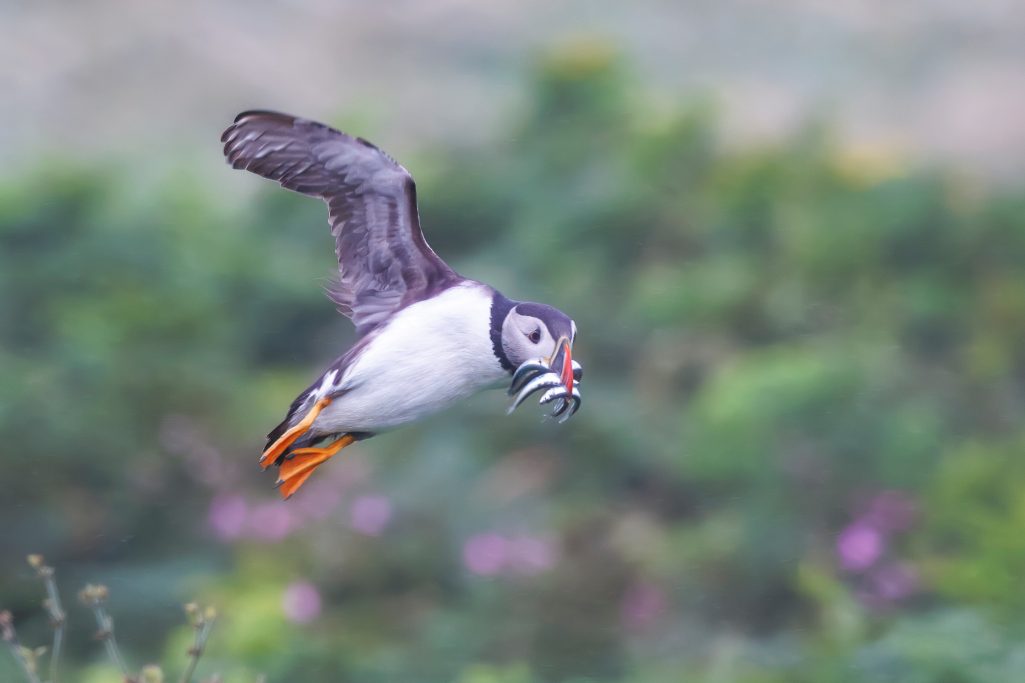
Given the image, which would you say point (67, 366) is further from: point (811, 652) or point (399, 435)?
point (811, 652)

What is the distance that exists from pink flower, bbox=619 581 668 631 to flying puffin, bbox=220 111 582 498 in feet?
11.0

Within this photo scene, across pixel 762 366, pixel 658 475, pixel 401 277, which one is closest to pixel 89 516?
pixel 658 475

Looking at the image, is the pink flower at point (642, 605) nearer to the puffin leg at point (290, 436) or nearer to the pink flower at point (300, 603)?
the pink flower at point (300, 603)

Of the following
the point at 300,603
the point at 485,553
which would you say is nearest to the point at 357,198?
the point at 300,603

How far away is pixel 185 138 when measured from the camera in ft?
34.4

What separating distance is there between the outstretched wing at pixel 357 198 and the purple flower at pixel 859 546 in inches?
152

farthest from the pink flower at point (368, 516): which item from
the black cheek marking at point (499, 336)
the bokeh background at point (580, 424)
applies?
the black cheek marking at point (499, 336)

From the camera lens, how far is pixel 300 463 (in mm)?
2268

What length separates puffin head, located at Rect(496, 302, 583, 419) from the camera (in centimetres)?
201

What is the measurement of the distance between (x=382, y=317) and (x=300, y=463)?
274mm

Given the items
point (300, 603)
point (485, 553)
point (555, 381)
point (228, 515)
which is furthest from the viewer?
point (228, 515)

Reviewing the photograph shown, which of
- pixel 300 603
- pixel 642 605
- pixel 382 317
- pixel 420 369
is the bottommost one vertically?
pixel 420 369

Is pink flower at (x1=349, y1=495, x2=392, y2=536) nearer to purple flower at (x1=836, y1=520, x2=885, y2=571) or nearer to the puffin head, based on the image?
purple flower at (x1=836, y1=520, x2=885, y2=571)

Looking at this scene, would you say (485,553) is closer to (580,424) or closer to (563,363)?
(580,424)
